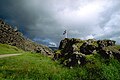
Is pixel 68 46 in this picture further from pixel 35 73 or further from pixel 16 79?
pixel 16 79

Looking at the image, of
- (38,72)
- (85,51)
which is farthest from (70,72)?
(85,51)

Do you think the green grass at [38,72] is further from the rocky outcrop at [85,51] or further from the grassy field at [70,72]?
the rocky outcrop at [85,51]

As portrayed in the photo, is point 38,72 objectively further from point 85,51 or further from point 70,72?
point 85,51

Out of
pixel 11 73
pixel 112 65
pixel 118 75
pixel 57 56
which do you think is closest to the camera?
pixel 118 75

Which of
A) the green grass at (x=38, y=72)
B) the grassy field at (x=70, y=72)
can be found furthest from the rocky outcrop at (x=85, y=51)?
the green grass at (x=38, y=72)

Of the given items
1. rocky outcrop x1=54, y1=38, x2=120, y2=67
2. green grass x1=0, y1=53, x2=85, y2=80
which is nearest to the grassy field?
green grass x1=0, y1=53, x2=85, y2=80

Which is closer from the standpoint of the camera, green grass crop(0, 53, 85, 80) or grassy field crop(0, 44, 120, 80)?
grassy field crop(0, 44, 120, 80)

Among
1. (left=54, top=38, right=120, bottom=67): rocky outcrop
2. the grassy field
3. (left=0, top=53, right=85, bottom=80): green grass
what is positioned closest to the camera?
the grassy field

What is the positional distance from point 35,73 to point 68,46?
16482 millimetres

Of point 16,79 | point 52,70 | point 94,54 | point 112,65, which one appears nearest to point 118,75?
point 112,65

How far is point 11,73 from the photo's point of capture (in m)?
37.6

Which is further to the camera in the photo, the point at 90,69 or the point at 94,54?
the point at 94,54

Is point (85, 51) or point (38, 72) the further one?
point (85, 51)

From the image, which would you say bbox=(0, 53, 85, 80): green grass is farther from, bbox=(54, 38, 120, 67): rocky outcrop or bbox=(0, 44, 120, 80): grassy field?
bbox=(54, 38, 120, 67): rocky outcrop
